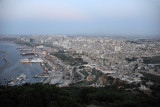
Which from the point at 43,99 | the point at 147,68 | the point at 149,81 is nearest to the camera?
the point at 43,99

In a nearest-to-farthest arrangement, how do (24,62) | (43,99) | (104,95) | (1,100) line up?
(1,100) → (43,99) → (104,95) → (24,62)

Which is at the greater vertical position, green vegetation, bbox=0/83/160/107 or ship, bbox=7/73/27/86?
green vegetation, bbox=0/83/160/107

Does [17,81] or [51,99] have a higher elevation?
[51,99]

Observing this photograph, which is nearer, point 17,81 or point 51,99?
point 51,99

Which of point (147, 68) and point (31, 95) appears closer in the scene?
point (31, 95)

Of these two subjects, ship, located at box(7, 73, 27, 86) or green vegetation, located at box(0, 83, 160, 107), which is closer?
green vegetation, located at box(0, 83, 160, 107)

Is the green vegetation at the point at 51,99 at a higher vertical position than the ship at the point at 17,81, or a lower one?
higher

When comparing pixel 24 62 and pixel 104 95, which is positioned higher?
pixel 104 95

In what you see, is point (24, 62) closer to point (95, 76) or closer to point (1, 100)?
point (95, 76)

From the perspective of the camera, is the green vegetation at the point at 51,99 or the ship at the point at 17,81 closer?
the green vegetation at the point at 51,99

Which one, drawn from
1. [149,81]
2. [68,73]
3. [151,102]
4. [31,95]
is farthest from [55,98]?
[68,73]

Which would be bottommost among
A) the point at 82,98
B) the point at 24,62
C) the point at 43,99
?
the point at 24,62
